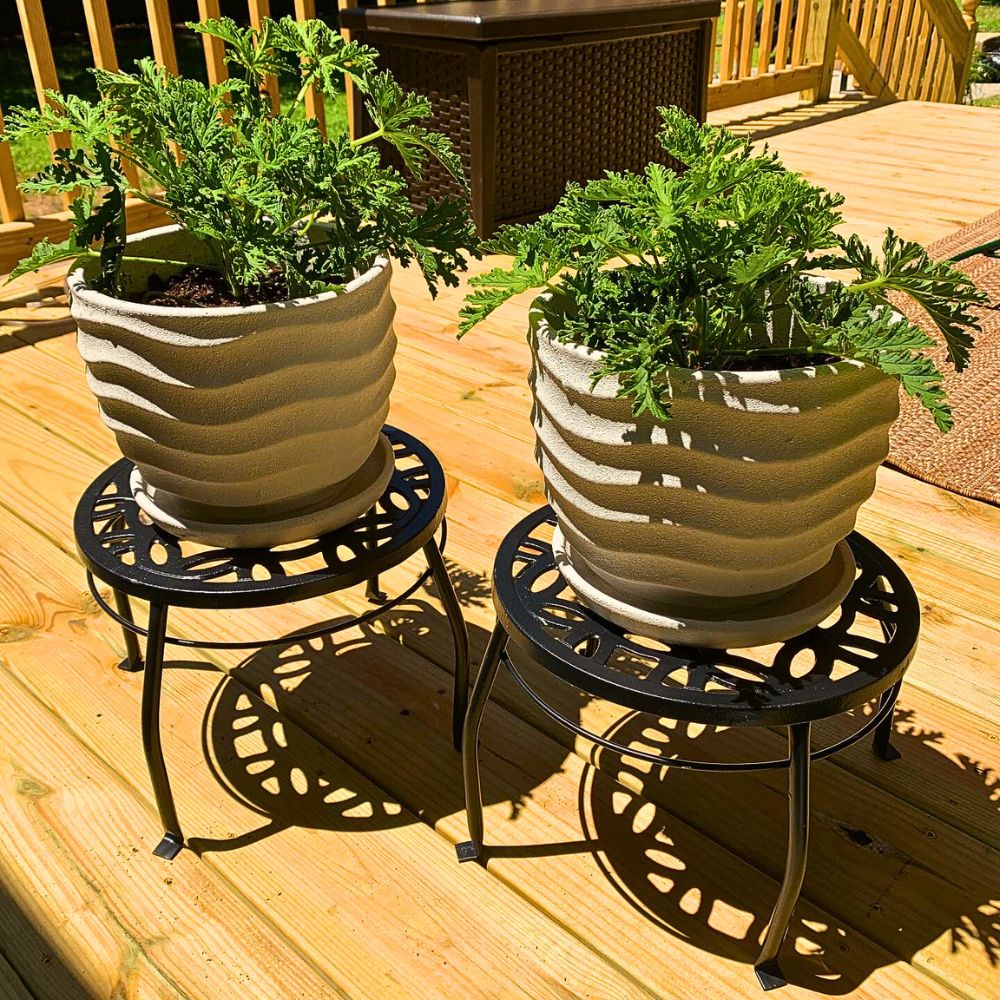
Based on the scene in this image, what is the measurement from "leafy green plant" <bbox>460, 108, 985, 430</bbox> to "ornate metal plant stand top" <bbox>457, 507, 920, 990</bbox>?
0.88ft

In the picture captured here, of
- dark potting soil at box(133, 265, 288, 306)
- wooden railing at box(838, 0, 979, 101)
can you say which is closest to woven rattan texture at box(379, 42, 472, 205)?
dark potting soil at box(133, 265, 288, 306)

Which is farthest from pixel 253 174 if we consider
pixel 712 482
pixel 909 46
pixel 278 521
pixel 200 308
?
pixel 909 46

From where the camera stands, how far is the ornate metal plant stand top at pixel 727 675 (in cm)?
96

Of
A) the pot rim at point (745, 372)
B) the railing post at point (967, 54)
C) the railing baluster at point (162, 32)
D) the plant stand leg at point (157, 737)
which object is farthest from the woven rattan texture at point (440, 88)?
the railing post at point (967, 54)

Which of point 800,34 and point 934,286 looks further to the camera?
point 800,34

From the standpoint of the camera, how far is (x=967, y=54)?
614 cm

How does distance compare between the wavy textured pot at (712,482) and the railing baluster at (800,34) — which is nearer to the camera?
the wavy textured pot at (712,482)

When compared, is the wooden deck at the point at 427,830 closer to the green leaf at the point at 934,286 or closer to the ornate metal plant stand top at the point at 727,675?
the ornate metal plant stand top at the point at 727,675

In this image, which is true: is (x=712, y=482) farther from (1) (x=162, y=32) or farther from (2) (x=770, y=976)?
(1) (x=162, y=32)

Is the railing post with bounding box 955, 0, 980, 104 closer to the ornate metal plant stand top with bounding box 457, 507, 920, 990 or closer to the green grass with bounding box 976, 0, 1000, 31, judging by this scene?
the green grass with bounding box 976, 0, 1000, 31

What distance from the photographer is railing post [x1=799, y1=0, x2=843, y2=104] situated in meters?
5.19

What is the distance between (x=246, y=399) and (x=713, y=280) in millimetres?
472

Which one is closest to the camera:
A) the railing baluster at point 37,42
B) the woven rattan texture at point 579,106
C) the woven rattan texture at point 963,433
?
the woven rattan texture at point 963,433

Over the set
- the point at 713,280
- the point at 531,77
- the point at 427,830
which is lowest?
the point at 427,830
